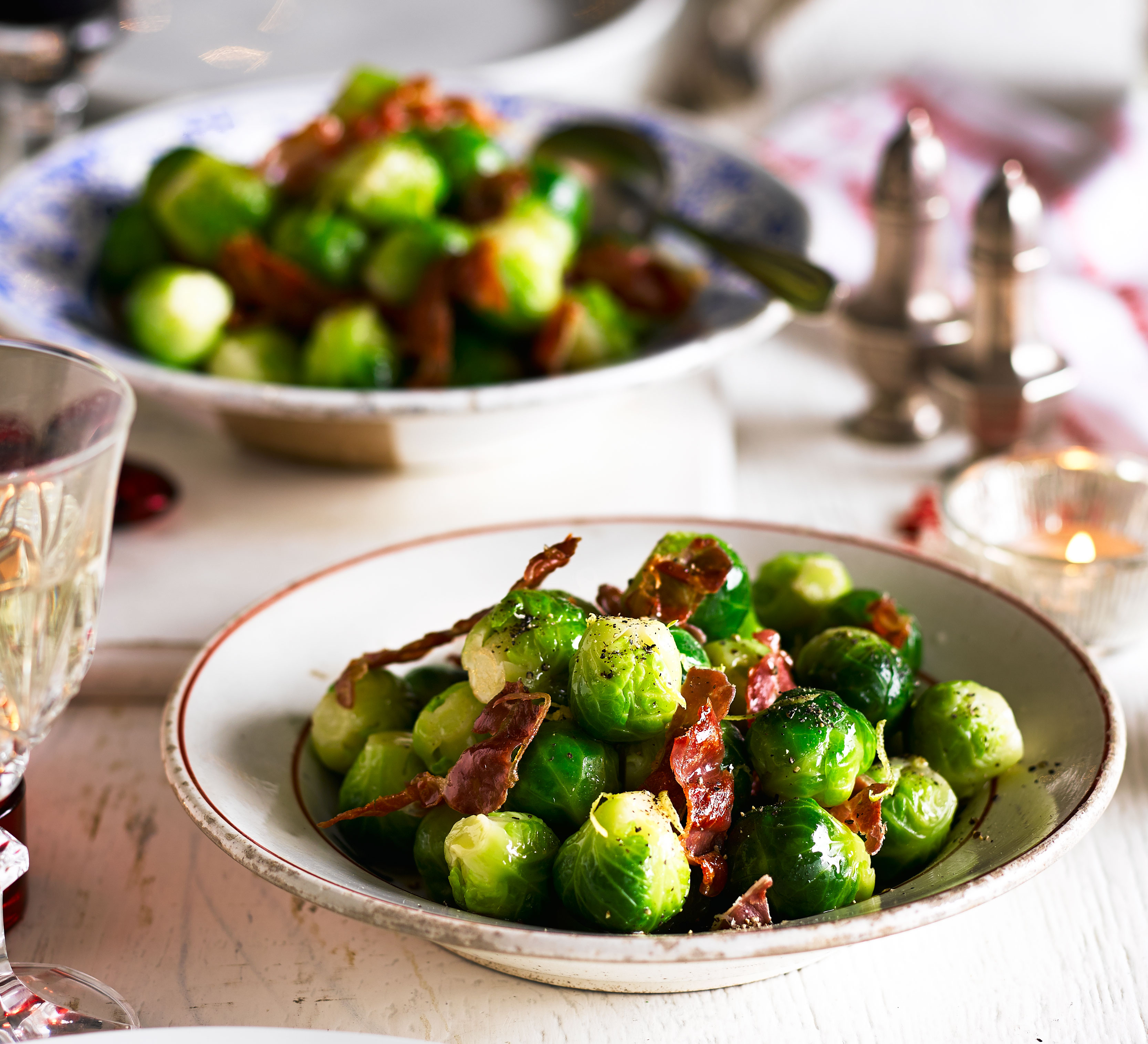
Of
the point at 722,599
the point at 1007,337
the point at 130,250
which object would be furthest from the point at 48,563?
the point at 1007,337

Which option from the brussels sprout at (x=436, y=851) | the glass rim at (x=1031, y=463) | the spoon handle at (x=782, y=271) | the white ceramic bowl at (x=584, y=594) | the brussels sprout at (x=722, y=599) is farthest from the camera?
the spoon handle at (x=782, y=271)

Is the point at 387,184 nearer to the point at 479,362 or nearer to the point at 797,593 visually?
the point at 479,362

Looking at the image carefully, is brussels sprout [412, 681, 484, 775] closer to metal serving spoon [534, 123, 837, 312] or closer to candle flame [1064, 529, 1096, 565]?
candle flame [1064, 529, 1096, 565]

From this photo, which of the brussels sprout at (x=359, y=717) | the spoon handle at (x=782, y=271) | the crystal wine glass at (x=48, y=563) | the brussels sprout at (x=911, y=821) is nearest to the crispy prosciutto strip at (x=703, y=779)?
the brussels sprout at (x=911, y=821)

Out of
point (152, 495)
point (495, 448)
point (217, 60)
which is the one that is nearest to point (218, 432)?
point (152, 495)

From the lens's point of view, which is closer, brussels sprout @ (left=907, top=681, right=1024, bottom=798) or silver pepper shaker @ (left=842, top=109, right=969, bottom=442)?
brussels sprout @ (left=907, top=681, right=1024, bottom=798)

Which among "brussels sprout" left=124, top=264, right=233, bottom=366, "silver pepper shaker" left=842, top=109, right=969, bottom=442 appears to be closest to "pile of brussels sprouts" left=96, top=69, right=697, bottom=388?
"brussels sprout" left=124, top=264, right=233, bottom=366

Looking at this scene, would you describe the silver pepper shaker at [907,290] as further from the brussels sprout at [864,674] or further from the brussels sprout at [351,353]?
the brussels sprout at [864,674]
